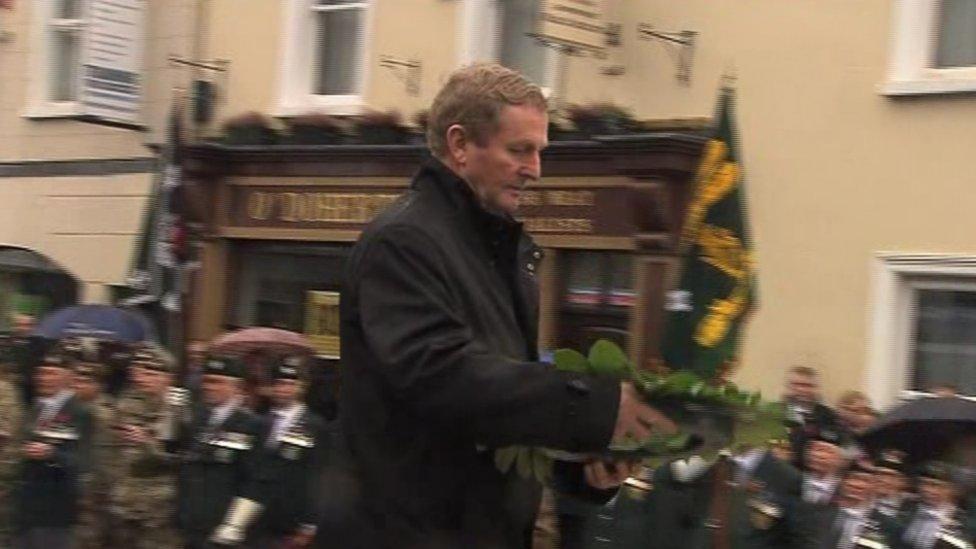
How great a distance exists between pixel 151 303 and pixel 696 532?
28.5 feet

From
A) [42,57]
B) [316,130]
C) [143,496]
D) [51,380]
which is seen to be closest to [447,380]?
[143,496]

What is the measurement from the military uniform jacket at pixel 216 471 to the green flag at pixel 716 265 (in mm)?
3190

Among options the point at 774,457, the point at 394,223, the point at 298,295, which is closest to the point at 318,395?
the point at 774,457

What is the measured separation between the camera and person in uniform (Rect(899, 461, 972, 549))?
20.8 feet

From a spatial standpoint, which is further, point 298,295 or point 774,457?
point 298,295

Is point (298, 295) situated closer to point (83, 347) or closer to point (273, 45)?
point (273, 45)

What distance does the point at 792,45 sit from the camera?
36.3 feet

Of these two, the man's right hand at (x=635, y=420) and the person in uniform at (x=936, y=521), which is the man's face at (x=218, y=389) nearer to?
the person in uniform at (x=936, y=521)

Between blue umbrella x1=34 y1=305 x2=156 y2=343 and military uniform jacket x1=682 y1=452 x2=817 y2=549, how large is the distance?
5.19m

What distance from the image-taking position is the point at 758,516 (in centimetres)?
687

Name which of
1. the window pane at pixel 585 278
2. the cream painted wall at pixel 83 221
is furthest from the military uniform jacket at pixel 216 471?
the cream painted wall at pixel 83 221

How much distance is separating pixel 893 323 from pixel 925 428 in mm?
3129

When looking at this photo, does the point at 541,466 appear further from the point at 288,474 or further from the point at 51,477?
the point at 51,477

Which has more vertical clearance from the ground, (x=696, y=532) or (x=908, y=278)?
(x=908, y=278)
